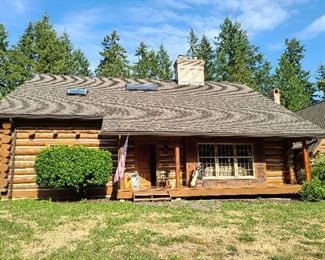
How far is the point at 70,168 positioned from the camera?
1441 cm

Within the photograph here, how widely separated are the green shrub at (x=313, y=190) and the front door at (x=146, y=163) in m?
6.44

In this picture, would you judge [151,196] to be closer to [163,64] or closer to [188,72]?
[188,72]

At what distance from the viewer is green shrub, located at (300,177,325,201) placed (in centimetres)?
1573

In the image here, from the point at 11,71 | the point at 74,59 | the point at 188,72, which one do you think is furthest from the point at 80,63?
the point at 188,72

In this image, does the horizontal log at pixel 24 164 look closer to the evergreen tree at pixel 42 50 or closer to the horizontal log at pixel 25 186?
the horizontal log at pixel 25 186

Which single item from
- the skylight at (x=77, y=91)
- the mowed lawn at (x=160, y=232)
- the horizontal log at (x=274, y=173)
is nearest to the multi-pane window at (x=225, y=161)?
the horizontal log at (x=274, y=173)

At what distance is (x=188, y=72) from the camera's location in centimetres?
2350

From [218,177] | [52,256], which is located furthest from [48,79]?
[52,256]

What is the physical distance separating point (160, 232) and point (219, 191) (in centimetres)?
755

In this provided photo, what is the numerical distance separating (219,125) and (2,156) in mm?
9140

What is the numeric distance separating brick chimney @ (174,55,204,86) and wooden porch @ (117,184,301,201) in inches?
A: 319

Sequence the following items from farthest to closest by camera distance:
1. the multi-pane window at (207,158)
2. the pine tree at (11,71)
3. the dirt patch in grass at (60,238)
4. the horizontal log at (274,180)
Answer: the pine tree at (11,71)
the horizontal log at (274,180)
the multi-pane window at (207,158)
the dirt patch in grass at (60,238)

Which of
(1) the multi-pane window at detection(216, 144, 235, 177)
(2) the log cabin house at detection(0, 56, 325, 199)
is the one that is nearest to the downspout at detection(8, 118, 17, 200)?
(2) the log cabin house at detection(0, 56, 325, 199)

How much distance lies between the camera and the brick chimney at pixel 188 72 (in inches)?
918
